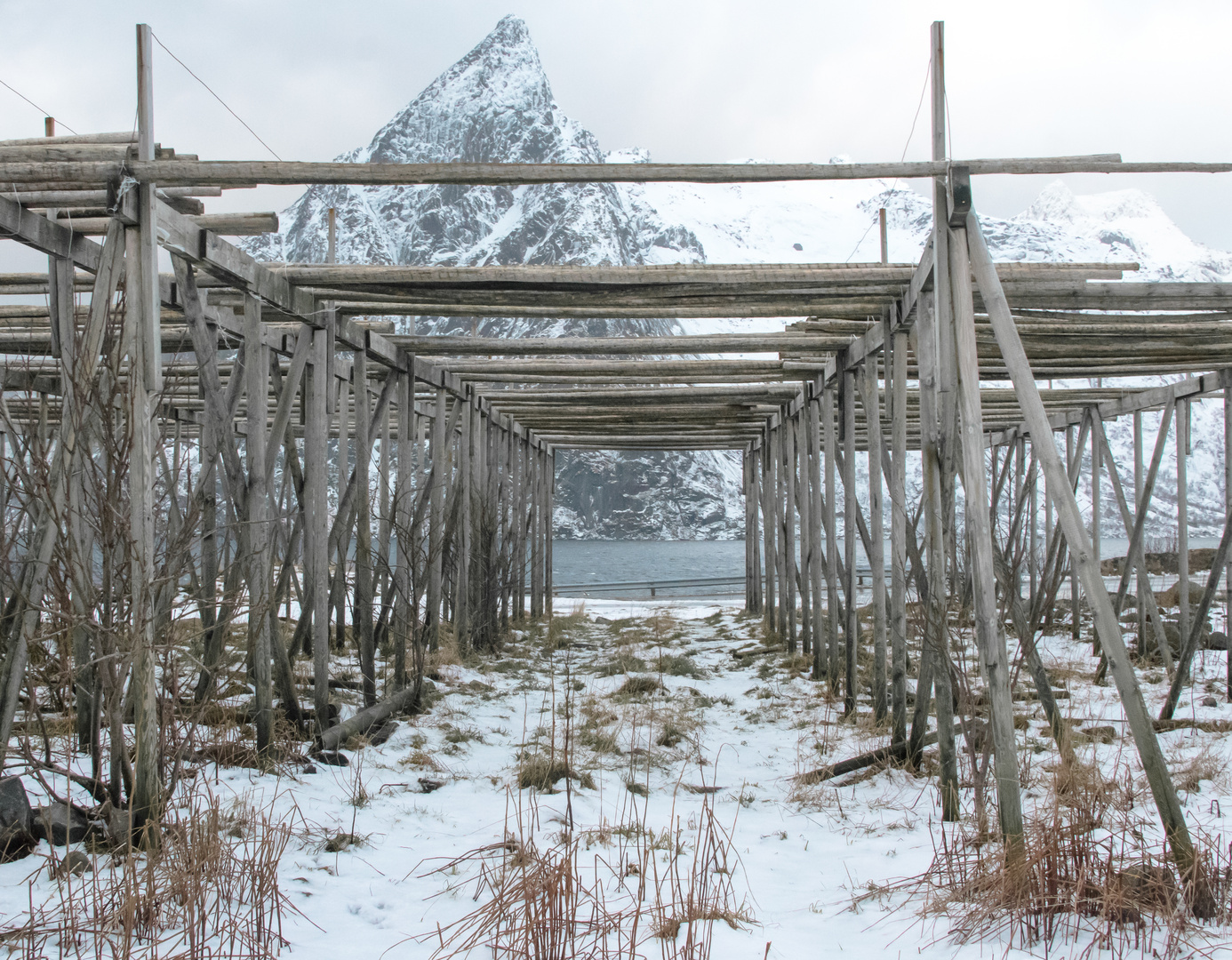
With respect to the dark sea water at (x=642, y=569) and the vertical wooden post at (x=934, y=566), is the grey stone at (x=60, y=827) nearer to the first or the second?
the vertical wooden post at (x=934, y=566)

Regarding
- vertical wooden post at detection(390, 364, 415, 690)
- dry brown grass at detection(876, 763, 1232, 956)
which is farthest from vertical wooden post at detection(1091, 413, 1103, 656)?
dry brown grass at detection(876, 763, 1232, 956)

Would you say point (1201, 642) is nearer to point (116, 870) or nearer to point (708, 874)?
point (708, 874)

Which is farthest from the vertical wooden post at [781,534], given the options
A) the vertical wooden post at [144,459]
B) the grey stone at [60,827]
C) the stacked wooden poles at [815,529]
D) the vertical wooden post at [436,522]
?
the grey stone at [60,827]

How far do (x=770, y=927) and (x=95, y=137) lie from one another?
563cm

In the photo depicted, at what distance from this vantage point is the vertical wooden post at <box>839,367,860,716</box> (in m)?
8.21

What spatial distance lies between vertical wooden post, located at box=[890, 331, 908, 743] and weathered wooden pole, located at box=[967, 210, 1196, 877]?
78.4 inches

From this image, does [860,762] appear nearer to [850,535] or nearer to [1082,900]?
[850,535]

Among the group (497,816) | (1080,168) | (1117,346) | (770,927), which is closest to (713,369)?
(1117,346)

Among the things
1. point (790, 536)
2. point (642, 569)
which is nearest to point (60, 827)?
point (790, 536)

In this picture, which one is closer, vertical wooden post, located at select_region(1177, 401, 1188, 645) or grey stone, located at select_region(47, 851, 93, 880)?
grey stone, located at select_region(47, 851, 93, 880)

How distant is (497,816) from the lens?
16.8 ft

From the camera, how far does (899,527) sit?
653cm

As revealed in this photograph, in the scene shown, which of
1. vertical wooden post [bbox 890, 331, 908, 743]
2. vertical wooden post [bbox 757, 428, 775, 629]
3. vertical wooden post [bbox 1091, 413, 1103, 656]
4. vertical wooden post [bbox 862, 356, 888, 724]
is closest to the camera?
vertical wooden post [bbox 890, 331, 908, 743]

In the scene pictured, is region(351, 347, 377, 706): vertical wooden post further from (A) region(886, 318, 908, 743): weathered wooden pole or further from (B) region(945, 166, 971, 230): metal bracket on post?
(B) region(945, 166, 971, 230): metal bracket on post
